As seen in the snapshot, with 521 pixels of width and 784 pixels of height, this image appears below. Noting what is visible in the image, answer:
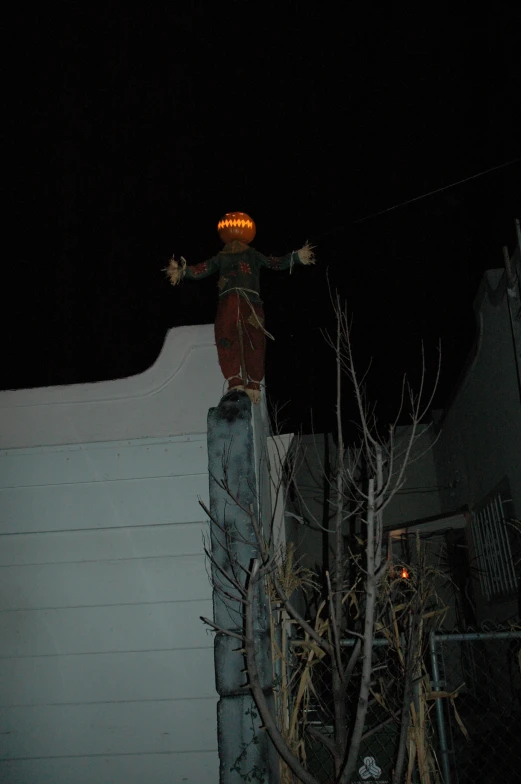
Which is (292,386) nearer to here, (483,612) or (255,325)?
(483,612)

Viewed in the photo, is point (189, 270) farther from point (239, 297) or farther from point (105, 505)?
point (105, 505)

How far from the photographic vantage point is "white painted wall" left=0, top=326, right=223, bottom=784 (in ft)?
13.4

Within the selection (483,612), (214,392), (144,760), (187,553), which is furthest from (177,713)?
(483,612)

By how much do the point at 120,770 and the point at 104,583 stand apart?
4.17ft

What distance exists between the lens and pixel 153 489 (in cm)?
458

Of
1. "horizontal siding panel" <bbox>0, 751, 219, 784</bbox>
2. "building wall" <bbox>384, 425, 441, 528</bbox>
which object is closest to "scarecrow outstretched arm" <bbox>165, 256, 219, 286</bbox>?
"horizontal siding panel" <bbox>0, 751, 219, 784</bbox>

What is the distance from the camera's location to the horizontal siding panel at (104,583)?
4.35 meters

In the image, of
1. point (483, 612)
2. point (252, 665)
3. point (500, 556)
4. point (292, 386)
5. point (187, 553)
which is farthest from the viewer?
point (292, 386)

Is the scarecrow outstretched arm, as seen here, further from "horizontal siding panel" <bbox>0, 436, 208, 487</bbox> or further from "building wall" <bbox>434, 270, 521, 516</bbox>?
"building wall" <bbox>434, 270, 521, 516</bbox>

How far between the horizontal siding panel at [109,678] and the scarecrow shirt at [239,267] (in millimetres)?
2762

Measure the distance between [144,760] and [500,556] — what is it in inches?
226

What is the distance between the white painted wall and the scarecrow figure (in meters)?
0.33

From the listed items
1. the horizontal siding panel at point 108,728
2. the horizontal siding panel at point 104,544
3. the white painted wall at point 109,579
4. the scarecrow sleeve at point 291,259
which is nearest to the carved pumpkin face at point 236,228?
the scarecrow sleeve at point 291,259

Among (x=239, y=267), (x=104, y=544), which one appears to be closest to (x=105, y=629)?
(x=104, y=544)
